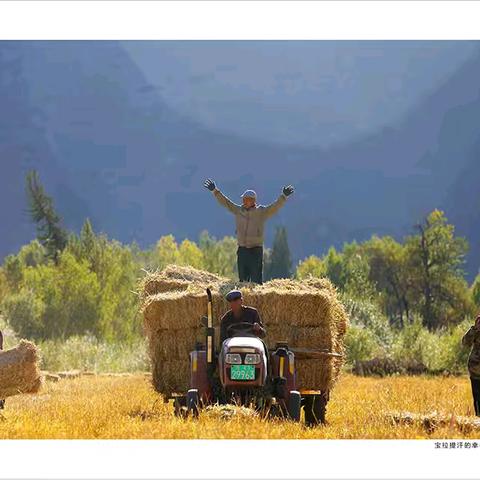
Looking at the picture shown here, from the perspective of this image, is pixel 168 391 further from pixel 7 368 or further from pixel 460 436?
pixel 460 436

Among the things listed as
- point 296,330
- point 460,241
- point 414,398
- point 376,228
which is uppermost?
point 376,228

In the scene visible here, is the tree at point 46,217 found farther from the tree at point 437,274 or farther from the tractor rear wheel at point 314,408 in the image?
the tractor rear wheel at point 314,408

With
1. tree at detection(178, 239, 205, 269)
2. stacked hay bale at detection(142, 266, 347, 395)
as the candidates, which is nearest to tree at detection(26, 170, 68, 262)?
tree at detection(178, 239, 205, 269)

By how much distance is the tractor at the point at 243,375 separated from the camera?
1018 centimetres

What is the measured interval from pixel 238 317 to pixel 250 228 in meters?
3.39

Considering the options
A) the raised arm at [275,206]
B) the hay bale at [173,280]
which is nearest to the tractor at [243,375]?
the hay bale at [173,280]

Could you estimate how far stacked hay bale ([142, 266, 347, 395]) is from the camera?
1195 cm

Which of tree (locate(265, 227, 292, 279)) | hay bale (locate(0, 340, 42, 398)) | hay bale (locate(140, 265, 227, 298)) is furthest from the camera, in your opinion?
tree (locate(265, 227, 292, 279))

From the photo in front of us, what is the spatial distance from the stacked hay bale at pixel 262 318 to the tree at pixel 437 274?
44.9 meters

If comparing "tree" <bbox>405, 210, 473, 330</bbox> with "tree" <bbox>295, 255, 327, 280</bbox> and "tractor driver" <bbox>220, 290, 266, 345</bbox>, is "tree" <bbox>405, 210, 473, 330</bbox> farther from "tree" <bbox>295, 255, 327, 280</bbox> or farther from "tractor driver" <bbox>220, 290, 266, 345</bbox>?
"tractor driver" <bbox>220, 290, 266, 345</bbox>

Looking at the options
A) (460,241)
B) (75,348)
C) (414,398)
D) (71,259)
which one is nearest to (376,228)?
(460,241)

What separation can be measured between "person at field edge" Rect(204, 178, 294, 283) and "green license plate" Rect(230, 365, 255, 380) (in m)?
3.68

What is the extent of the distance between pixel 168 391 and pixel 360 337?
770 inches

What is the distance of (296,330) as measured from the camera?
39.5ft
